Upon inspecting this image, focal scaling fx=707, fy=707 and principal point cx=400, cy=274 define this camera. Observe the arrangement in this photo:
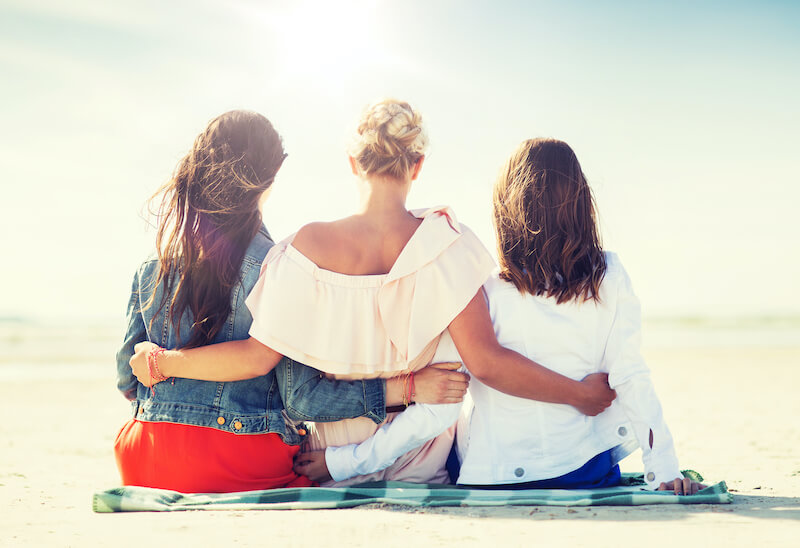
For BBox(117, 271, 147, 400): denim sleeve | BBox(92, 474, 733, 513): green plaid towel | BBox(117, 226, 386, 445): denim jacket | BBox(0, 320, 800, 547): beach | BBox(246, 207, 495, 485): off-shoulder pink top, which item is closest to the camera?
BBox(0, 320, 800, 547): beach

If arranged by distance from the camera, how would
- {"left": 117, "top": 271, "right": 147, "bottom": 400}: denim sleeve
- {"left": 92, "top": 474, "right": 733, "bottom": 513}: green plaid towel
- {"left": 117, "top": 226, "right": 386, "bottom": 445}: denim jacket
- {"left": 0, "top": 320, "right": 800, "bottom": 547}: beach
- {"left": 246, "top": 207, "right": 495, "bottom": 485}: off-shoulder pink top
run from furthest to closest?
{"left": 117, "top": 271, "right": 147, "bottom": 400}: denim sleeve
{"left": 117, "top": 226, "right": 386, "bottom": 445}: denim jacket
{"left": 246, "top": 207, "right": 495, "bottom": 485}: off-shoulder pink top
{"left": 92, "top": 474, "right": 733, "bottom": 513}: green plaid towel
{"left": 0, "top": 320, "right": 800, "bottom": 547}: beach

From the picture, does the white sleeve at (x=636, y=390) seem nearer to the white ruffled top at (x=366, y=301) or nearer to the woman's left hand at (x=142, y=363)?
the white ruffled top at (x=366, y=301)

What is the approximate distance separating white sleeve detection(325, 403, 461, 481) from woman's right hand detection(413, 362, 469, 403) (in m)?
0.03

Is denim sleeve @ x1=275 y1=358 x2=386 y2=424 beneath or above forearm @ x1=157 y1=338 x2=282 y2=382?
beneath

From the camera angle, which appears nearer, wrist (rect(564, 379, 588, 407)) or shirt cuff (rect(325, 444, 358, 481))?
wrist (rect(564, 379, 588, 407))

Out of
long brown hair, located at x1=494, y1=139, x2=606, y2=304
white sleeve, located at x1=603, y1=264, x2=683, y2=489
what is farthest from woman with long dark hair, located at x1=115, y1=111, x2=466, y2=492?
white sleeve, located at x1=603, y1=264, x2=683, y2=489

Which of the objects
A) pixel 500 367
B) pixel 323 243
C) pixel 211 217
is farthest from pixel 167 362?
pixel 500 367

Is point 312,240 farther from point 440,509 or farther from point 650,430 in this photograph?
point 650,430

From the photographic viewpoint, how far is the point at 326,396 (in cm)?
299

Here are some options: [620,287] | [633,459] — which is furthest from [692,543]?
[633,459]

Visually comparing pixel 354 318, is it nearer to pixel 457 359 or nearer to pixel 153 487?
pixel 457 359

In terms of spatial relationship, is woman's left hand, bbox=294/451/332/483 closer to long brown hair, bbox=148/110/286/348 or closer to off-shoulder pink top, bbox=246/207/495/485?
off-shoulder pink top, bbox=246/207/495/485

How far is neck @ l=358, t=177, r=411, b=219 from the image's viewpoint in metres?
2.97

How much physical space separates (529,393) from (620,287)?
0.61 m
